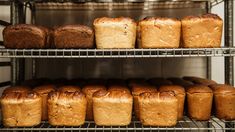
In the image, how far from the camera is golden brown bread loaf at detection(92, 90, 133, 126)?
4.66 ft

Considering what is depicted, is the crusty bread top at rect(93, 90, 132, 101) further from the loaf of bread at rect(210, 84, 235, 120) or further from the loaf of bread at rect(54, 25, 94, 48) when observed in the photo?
the loaf of bread at rect(210, 84, 235, 120)

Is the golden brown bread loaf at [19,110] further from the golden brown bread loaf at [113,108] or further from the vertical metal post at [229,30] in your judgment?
the vertical metal post at [229,30]

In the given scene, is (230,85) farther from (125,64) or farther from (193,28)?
(125,64)

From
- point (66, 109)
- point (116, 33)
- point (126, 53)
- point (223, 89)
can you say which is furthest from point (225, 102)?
point (66, 109)

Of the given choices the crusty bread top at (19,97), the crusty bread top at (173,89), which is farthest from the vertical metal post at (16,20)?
the crusty bread top at (173,89)

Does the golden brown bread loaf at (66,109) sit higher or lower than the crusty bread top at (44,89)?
lower

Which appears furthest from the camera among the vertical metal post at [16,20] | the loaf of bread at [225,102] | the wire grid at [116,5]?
the wire grid at [116,5]

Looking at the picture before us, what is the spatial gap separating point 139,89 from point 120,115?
0.23m

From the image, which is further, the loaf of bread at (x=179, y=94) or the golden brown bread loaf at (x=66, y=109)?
the loaf of bread at (x=179, y=94)

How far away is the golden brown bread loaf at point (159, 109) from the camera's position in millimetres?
1406

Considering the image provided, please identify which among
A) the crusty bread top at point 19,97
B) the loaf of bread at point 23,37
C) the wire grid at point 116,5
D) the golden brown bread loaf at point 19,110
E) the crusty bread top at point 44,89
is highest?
the wire grid at point 116,5

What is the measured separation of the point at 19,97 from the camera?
1414mm

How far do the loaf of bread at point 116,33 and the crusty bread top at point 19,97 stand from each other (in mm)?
475

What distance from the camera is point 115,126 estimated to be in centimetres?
146
